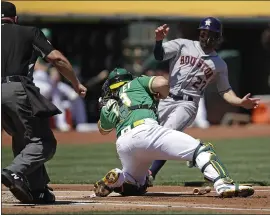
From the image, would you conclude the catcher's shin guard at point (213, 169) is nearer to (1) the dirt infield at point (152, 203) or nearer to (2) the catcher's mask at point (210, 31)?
(1) the dirt infield at point (152, 203)

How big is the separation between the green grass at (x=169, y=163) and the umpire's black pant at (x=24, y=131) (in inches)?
128

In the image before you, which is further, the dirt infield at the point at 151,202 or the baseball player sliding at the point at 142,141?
the baseball player sliding at the point at 142,141

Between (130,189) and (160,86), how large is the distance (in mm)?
1280

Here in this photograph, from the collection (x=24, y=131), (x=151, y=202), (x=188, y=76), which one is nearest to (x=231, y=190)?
(x=151, y=202)

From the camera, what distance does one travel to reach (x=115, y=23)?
25141 mm

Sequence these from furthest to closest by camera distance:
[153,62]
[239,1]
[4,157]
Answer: [239,1] < [153,62] < [4,157]

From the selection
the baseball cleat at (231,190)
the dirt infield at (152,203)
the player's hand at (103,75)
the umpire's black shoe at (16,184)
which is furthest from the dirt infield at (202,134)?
the umpire's black shoe at (16,184)

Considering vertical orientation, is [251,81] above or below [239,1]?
below

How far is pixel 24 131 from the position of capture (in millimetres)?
8297

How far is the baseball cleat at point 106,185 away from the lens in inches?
370

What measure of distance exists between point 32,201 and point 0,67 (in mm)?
1354

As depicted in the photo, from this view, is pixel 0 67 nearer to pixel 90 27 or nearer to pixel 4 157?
pixel 4 157

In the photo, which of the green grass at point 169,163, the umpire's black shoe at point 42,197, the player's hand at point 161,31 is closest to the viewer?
the umpire's black shoe at point 42,197

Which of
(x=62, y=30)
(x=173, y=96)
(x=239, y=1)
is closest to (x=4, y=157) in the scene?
(x=173, y=96)
